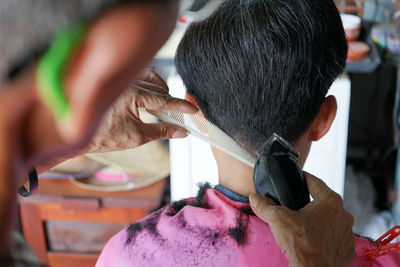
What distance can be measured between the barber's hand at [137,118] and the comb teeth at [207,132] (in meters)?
0.02

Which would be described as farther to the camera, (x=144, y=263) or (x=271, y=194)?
(x=144, y=263)

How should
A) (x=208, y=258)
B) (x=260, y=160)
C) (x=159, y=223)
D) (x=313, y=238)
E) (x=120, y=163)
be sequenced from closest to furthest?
(x=313, y=238)
(x=260, y=160)
(x=208, y=258)
(x=159, y=223)
(x=120, y=163)

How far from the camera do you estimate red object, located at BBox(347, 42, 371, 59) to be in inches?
96.5

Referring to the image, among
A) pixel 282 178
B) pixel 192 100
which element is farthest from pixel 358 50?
pixel 282 178

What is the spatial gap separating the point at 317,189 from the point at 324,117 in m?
0.35

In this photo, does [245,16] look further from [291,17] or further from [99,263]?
[99,263]

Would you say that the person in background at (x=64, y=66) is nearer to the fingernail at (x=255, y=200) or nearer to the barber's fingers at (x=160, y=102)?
the fingernail at (x=255, y=200)

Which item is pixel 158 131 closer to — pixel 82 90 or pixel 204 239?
pixel 204 239

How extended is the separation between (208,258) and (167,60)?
148cm

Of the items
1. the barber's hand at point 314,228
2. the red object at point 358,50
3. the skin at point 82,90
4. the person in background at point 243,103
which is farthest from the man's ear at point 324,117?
the red object at point 358,50

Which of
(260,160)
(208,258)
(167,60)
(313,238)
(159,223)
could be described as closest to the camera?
(313,238)

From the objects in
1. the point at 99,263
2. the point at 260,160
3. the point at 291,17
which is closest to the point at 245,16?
the point at 291,17

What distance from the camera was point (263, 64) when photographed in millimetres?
1121

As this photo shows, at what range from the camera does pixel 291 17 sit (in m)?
1.10
